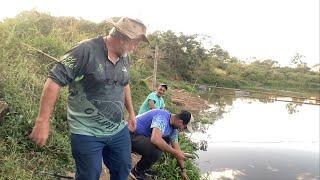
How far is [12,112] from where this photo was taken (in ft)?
13.7

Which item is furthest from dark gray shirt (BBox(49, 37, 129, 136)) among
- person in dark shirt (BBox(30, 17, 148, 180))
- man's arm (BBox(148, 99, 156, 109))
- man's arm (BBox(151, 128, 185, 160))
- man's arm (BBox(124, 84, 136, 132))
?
man's arm (BBox(148, 99, 156, 109))

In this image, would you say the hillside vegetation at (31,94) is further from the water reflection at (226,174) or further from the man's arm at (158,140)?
the man's arm at (158,140)

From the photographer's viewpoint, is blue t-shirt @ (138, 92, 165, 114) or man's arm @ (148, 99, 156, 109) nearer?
man's arm @ (148, 99, 156, 109)

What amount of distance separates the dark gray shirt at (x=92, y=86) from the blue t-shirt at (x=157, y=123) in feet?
4.86

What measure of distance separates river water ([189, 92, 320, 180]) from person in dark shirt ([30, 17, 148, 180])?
3617mm

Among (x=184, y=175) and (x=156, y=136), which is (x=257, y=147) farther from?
(x=156, y=136)

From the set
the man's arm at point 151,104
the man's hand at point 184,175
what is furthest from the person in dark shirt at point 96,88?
the man's arm at point 151,104

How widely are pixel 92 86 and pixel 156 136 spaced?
1.67m

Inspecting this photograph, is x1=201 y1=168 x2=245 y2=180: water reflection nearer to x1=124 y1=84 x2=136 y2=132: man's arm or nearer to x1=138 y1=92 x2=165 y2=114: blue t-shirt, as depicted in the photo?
x1=138 y1=92 x2=165 y2=114: blue t-shirt

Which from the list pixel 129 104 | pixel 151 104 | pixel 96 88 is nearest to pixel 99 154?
pixel 96 88

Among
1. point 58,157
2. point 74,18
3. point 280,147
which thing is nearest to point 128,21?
point 58,157

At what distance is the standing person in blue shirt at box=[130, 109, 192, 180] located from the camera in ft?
13.2

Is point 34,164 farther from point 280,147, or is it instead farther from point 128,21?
point 280,147

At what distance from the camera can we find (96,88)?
8.16 feet
